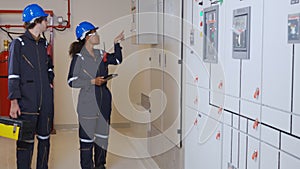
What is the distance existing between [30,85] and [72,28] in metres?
2.58

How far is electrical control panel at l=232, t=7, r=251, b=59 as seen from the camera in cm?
211

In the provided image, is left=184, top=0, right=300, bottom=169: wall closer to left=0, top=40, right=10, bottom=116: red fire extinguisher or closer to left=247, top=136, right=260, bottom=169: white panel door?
left=247, top=136, right=260, bottom=169: white panel door

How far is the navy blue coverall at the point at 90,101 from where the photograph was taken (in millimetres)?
3805

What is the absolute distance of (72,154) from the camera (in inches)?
189

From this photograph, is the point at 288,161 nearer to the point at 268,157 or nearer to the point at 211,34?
the point at 268,157

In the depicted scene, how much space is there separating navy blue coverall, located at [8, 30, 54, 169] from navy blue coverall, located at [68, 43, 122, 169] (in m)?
0.28

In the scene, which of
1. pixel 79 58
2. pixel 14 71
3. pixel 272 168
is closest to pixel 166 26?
pixel 79 58

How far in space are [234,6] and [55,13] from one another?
4.08 m

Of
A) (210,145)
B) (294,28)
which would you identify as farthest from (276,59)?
(210,145)

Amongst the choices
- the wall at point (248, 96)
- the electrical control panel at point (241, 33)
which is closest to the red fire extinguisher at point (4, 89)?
the wall at point (248, 96)

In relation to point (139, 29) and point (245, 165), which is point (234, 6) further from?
point (139, 29)

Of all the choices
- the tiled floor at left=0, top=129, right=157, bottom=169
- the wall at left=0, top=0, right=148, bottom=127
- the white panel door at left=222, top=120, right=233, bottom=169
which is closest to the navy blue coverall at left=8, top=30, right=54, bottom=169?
the tiled floor at left=0, top=129, right=157, bottom=169

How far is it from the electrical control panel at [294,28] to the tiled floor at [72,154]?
9.13ft

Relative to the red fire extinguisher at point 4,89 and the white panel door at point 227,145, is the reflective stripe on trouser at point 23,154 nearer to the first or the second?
the white panel door at point 227,145
